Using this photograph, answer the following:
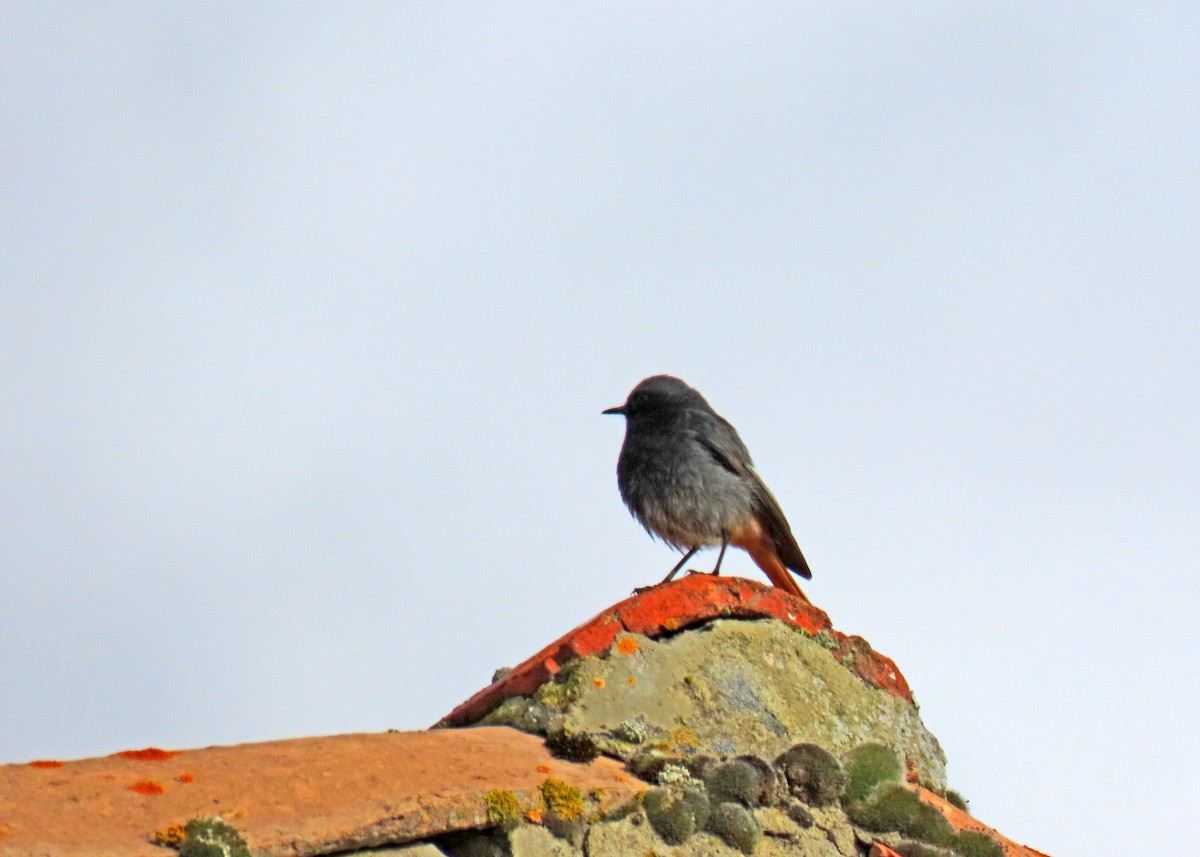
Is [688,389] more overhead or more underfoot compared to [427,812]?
more overhead

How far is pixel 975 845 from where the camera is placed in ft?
11.9

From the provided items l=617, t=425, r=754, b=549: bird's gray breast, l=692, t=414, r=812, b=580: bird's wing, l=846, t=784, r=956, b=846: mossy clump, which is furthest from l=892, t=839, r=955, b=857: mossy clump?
l=692, t=414, r=812, b=580: bird's wing

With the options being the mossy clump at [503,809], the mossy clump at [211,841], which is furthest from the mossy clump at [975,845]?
the mossy clump at [211,841]

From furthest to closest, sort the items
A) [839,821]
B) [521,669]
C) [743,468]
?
[743,468], [521,669], [839,821]

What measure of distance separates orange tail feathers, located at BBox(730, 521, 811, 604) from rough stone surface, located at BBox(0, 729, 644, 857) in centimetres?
512

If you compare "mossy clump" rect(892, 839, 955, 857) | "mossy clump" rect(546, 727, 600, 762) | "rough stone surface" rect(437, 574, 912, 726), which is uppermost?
"rough stone surface" rect(437, 574, 912, 726)

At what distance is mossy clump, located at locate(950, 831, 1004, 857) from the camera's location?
361cm

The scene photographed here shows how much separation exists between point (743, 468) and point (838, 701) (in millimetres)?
4300

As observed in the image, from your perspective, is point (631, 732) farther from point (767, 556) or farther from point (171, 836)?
point (767, 556)

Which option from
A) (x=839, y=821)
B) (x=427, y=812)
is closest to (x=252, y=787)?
(x=427, y=812)

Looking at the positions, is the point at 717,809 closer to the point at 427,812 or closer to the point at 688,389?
the point at 427,812

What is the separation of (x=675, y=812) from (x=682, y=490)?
4.99 meters

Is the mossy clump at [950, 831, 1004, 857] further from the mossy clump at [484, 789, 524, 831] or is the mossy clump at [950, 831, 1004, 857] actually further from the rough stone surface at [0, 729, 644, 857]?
the mossy clump at [484, 789, 524, 831]

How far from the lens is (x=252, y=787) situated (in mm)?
2947
